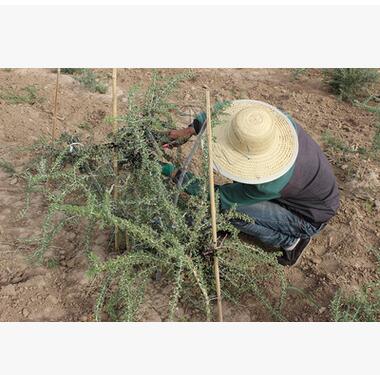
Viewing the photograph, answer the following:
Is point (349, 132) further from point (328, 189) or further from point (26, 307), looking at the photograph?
point (26, 307)

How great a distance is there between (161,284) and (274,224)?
78cm

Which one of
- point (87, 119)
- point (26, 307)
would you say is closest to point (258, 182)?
point (26, 307)

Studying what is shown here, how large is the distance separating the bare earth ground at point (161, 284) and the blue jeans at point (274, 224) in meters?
0.28

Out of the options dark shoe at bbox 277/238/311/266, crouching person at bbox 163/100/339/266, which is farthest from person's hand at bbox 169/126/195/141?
dark shoe at bbox 277/238/311/266

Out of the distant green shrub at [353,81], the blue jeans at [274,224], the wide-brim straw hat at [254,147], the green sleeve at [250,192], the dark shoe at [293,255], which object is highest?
the distant green shrub at [353,81]

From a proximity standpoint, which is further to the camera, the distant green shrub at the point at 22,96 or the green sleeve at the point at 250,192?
the distant green shrub at the point at 22,96

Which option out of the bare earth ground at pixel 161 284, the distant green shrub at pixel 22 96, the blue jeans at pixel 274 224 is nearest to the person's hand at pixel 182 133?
the blue jeans at pixel 274 224

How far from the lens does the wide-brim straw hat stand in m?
2.27

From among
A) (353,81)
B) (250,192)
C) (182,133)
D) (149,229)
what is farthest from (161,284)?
(353,81)

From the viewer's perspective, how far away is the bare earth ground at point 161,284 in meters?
2.54

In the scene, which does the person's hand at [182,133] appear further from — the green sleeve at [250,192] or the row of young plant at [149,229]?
the green sleeve at [250,192]

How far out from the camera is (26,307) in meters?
2.45

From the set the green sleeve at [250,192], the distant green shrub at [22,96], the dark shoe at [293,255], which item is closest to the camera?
the green sleeve at [250,192]

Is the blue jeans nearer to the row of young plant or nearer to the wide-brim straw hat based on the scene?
the row of young plant
